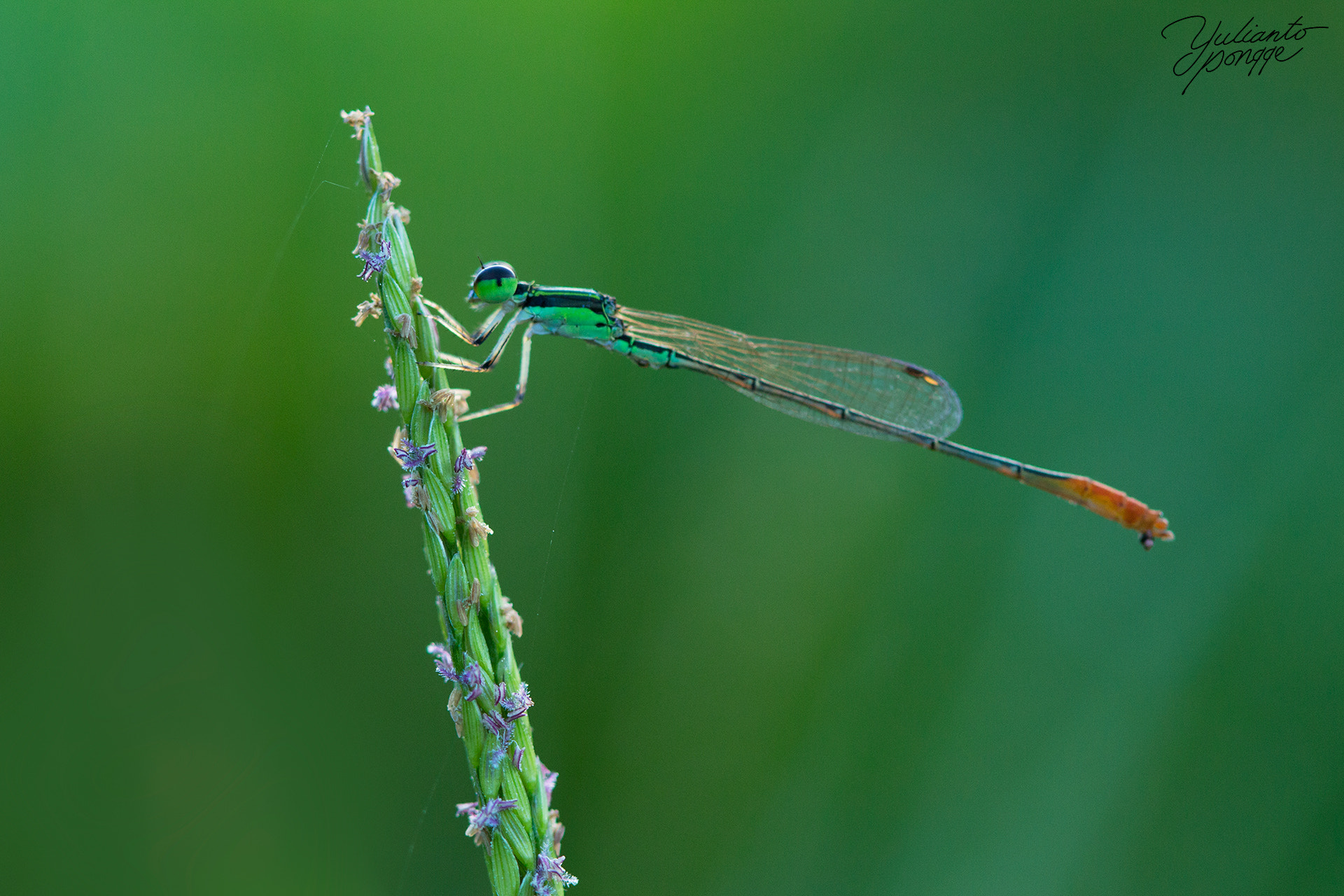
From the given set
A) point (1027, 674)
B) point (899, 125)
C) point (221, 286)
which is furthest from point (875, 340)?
point (221, 286)

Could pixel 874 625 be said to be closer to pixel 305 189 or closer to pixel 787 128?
pixel 787 128

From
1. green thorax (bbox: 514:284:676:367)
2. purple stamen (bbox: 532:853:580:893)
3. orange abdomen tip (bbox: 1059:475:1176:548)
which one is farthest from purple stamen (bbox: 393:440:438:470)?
orange abdomen tip (bbox: 1059:475:1176:548)

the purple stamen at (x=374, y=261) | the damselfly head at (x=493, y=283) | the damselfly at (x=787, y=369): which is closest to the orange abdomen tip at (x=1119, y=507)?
the damselfly at (x=787, y=369)

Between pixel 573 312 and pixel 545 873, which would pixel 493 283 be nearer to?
pixel 573 312

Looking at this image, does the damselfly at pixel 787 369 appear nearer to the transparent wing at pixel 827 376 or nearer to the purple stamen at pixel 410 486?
the transparent wing at pixel 827 376
